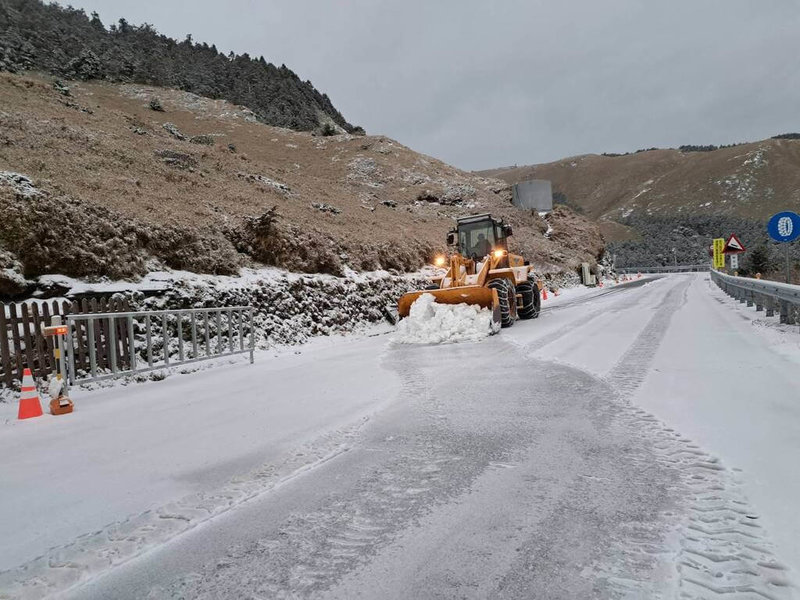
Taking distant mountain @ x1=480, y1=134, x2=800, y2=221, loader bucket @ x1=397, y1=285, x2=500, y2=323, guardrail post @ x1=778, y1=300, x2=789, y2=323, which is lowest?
guardrail post @ x1=778, y1=300, x2=789, y2=323

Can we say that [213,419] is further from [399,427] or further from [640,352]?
[640,352]

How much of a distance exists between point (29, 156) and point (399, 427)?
1388 cm

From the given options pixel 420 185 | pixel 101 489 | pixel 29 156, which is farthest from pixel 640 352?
pixel 420 185

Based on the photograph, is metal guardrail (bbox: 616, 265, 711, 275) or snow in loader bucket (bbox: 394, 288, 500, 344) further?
metal guardrail (bbox: 616, 265, 711, 275)

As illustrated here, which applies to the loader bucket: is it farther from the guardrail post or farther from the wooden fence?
the wooden fence

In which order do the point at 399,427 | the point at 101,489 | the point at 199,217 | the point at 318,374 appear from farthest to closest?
the point at 199,217
the point at 318,374
the point at 399,427
the point at 101,489

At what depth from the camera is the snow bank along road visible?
2.16m

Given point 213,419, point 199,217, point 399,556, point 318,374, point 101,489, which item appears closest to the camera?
point 399,556

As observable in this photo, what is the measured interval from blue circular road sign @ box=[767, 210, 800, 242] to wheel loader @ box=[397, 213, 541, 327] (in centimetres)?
626

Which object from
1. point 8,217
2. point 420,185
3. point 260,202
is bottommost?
point 8,217

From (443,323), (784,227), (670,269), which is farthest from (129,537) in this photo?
(670,269)

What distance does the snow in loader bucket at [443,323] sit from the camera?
10.9m

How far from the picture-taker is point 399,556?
7.58 ft

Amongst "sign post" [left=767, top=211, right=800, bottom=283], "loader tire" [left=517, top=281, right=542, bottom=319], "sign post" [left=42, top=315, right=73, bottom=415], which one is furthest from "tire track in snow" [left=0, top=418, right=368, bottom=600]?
"loader tire" [left=517, top=281, right=542, bottom=319]
